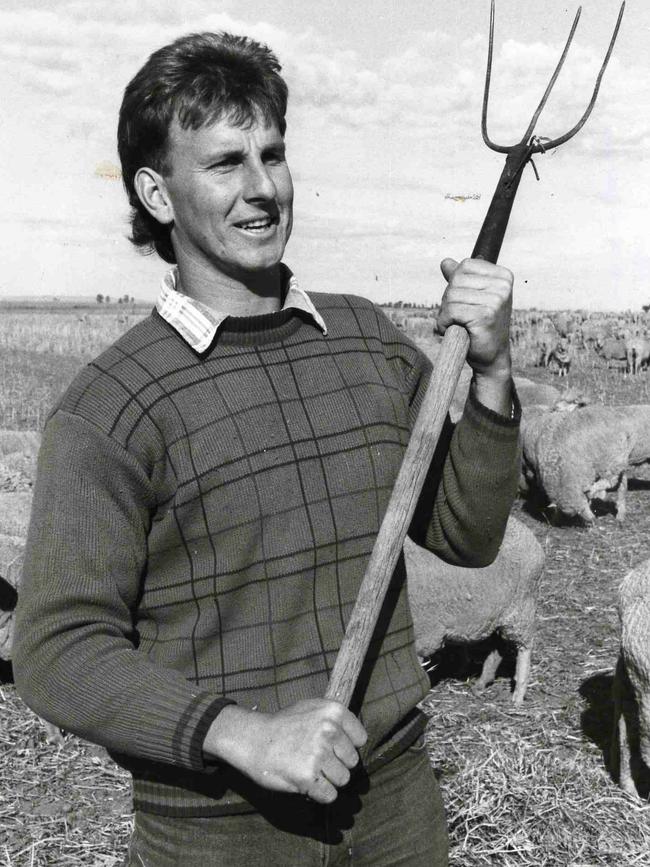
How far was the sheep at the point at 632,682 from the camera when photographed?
4.45 metres

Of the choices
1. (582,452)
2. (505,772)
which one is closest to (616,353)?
(582,452)

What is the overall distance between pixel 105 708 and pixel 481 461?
2.91ft

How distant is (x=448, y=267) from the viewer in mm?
1879

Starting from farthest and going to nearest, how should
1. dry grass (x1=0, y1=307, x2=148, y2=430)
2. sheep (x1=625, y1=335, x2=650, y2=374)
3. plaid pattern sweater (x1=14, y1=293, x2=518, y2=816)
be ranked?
sheep (x1=625, y1=335, x2=650, y2=374), dry grass (x1=0, y1=307, x2=148, y2=430), plaid pattern sweater (x1=14, y1=293, x2=518, y2=816)

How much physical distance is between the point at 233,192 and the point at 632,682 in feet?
12.0

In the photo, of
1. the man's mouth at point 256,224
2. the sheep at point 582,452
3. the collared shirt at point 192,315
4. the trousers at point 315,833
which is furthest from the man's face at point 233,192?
the sheep at point 582,452

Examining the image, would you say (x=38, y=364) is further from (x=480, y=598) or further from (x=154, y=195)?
(x=154, y=195)

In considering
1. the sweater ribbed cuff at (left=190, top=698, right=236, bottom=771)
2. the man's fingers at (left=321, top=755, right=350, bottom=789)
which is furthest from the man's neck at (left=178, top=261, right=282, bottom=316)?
the man's fingers at (left=321, top=755, right=350, bottom=789)

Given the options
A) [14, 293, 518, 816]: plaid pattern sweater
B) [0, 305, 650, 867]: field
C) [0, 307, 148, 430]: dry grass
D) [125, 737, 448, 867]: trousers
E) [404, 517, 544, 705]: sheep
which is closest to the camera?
[14, 293, 518, 816]: plaid pattern sweater

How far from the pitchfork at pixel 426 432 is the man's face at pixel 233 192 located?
41cm

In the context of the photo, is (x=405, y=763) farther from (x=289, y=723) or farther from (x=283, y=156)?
(x=283, y=156)

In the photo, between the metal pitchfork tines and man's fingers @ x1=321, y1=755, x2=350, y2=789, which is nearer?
man's fingers @ x1=321, y1=755, x2=350, y2=789

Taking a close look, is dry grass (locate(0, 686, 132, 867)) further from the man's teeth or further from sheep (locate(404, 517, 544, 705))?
the man's teeth

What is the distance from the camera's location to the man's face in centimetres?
181
